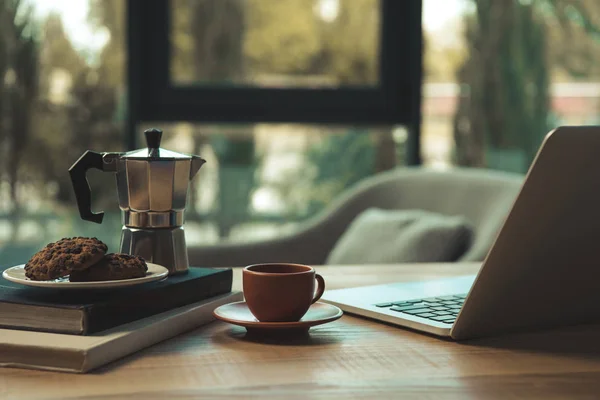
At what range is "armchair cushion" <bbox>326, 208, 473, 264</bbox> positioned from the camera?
2066mm

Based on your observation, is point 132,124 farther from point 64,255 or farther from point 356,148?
point 64,255

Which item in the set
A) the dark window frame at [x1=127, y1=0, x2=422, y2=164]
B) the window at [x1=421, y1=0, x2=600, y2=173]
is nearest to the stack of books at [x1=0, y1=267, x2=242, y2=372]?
the dark window frame at [x1=127, y1=0, x2=422, y2=164]

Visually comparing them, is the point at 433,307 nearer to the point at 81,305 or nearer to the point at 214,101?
the point at 81,305

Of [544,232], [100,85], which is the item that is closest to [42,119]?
[100,85]

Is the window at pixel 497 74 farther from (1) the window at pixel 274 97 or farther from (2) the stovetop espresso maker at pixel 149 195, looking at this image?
(2) the stovetop espresso maker at pixel 149 195

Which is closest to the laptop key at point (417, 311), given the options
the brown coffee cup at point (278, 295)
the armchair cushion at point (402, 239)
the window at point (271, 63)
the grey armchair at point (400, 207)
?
the brown coffee cup at point (278, 295)

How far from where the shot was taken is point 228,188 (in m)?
3.14

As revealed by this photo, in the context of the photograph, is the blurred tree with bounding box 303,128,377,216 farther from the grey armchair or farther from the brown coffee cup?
the brown coffee cup

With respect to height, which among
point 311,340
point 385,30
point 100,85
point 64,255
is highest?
point 385,30

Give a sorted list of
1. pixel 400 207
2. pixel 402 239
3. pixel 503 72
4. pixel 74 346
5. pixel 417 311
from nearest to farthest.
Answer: pixel 74 346 < pixel 417 311 < pixel 402 239 < pixel 400 207 < pixel 503 72

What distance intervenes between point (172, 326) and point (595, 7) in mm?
2714

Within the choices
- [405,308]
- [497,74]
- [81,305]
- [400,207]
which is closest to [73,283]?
[81,305]

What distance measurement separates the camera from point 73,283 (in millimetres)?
870

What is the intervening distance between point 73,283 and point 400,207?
5.53 ft
